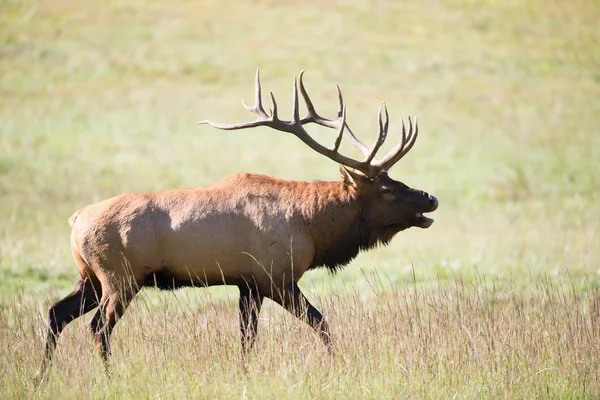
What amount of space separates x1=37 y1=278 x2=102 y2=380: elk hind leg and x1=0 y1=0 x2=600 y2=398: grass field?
0.50ft

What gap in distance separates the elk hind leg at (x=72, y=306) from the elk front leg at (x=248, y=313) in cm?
125

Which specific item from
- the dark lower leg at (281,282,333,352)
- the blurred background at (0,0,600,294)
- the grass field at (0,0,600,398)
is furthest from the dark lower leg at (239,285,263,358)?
the blurred background at (0,0,600,294)

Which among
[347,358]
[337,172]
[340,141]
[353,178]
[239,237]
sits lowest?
[337,172]

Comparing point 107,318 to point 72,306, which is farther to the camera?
point 72,306

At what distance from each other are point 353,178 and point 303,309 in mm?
1419

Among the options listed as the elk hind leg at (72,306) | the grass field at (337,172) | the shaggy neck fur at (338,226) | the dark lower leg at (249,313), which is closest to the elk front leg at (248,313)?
the dark lower leg at (249,313)

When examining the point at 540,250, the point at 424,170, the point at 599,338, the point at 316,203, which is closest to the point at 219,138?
the point at 424,170

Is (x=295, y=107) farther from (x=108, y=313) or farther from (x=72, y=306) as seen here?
(x=72, y=306)

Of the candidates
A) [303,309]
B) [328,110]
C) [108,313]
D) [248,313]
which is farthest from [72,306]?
[328,110]

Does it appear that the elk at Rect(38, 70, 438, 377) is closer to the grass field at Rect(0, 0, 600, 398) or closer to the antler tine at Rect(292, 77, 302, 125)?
the antler tine at Rect(292, 77, 302, 125)

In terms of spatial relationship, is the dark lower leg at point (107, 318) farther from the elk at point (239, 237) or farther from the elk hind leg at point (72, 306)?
the elk hind leg at point (72, 306)

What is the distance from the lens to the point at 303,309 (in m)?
8.09

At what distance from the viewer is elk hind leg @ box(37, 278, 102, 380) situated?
8.13 meters

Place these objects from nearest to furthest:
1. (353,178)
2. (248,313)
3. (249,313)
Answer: (249,313) → (248,313) → (353,178)
